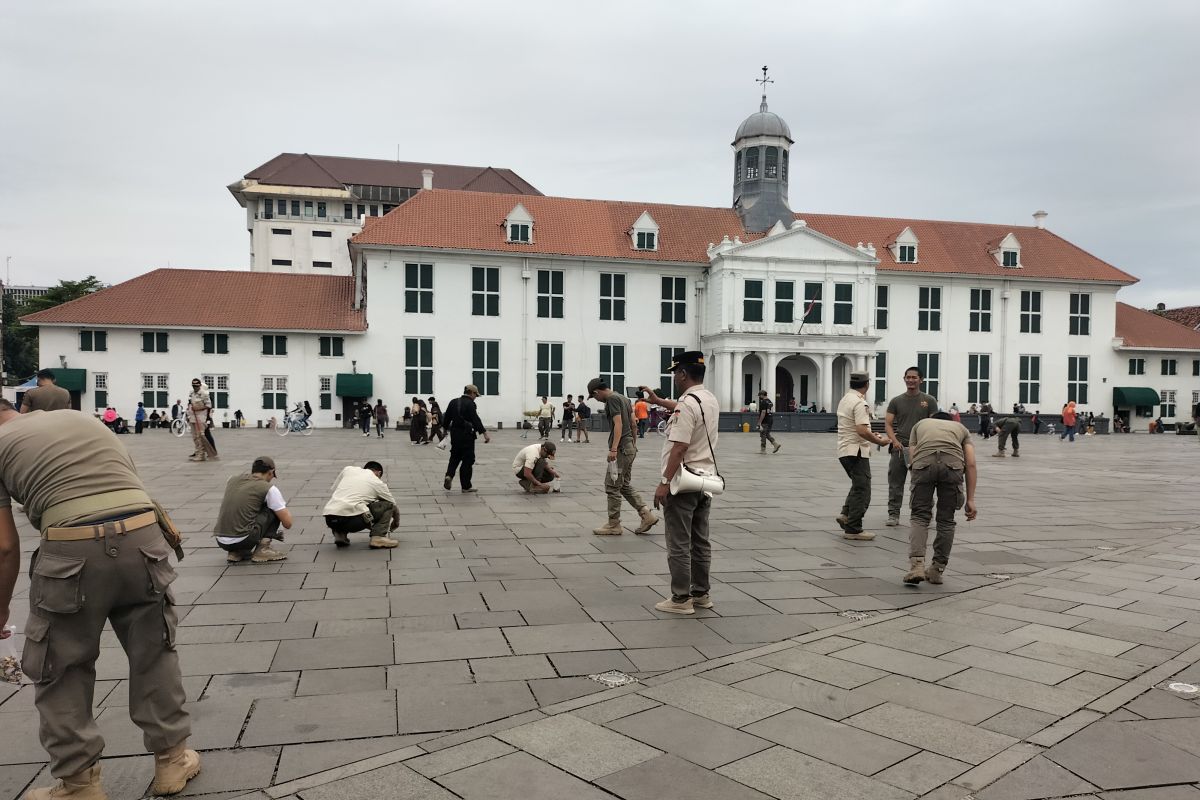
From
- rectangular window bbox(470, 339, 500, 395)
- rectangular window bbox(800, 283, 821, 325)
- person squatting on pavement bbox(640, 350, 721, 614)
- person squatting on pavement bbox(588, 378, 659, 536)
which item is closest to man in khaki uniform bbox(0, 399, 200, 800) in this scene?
person squatting on pavement bbox(640, 350, 721, 614)

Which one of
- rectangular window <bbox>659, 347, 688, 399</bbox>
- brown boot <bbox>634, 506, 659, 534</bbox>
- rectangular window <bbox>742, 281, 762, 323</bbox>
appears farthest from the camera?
rectangular window <bbox>659, 347, 688, 399</bbox>

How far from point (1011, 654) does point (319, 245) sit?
243 feet

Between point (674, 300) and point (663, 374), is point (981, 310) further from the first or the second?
point (663, 374)

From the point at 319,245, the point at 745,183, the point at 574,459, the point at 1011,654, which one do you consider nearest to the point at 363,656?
the point at 1011,654

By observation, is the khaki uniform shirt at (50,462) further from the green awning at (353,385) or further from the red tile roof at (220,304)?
the red tile roof at (220,304)

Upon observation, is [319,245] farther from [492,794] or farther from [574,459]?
[492,794]

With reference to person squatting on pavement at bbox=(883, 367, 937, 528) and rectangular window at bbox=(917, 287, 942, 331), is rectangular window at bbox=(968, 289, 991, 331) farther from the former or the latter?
person squatting on pavement at bbox=(883, 367, 937, 528)

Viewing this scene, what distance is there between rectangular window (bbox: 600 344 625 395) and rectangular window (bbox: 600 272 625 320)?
159cm

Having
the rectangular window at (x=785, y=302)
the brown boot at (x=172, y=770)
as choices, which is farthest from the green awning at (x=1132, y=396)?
the brown boot at (x=172, y=770)

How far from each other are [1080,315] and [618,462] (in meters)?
46.9

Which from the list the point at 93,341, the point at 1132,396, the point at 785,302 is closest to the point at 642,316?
the point at 785,302

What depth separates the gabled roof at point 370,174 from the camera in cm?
7344

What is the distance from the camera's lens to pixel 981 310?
4634 centimetres

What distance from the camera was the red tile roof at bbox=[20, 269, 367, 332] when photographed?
124 feet
